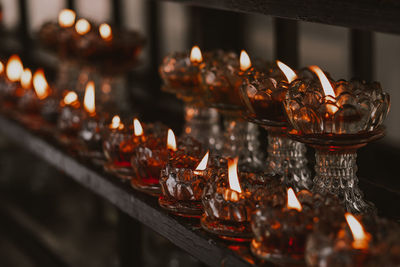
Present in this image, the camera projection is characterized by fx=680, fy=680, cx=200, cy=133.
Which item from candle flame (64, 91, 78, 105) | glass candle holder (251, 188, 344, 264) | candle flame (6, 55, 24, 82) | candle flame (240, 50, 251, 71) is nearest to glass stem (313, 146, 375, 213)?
glass candle holder (251, 188, 344, 264)

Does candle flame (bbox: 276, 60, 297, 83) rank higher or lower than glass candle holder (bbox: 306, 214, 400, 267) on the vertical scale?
higher

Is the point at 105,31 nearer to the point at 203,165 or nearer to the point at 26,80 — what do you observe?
the point at 26,80

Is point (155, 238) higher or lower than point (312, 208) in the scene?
lower

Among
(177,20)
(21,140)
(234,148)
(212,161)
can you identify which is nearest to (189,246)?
(212,161)

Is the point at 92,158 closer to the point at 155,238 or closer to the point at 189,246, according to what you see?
the point at 189,246

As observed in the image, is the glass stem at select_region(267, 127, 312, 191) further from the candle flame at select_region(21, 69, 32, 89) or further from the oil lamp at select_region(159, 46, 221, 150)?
the candle flame at select_region(21, 69, 32, 89)
